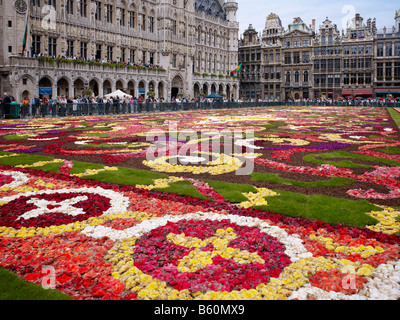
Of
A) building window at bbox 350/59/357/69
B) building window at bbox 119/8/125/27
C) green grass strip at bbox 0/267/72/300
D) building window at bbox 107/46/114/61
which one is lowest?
green grass strip at bbox 0/267/72/300

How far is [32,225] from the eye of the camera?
441 centimetres

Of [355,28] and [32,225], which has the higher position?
[355,28]

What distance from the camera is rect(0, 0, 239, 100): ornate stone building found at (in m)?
34.8

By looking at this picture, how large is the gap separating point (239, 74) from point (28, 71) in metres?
50.0

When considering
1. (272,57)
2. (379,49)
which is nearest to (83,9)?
(272,57)

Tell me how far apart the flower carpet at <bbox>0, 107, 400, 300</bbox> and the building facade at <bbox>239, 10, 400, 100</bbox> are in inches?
2523

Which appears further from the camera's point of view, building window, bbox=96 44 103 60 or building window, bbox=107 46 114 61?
building window, bbox=107 46 114 61

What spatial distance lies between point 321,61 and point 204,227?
72703 mm

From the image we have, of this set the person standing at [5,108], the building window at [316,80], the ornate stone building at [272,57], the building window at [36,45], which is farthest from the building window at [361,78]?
the person standing at [5,108]

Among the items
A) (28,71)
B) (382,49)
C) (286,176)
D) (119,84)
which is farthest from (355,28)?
(286,176)

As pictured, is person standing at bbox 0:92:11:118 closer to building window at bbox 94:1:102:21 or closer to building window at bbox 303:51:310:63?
building window at bbox 94:1:102:21

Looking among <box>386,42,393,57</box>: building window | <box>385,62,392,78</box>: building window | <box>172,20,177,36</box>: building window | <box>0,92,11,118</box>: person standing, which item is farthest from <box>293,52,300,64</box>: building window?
<box>0,92,11,118</box>: person standing

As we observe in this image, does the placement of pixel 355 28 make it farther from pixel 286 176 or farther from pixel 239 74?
pixel 286 176
